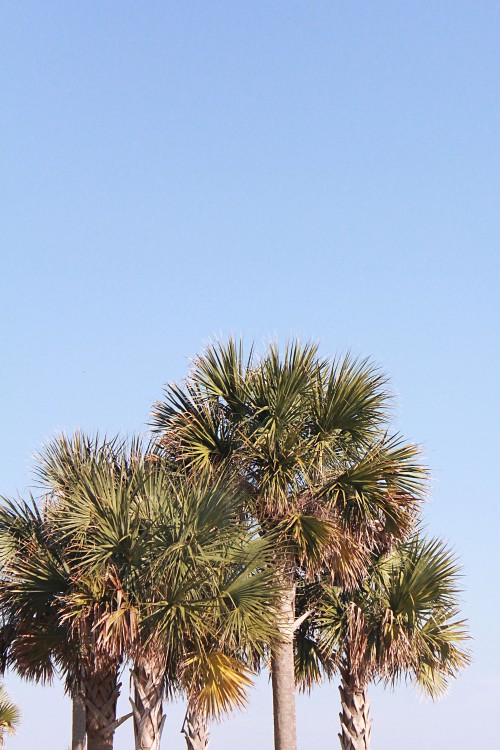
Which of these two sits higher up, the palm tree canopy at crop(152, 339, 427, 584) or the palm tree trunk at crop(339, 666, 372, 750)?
the palm tree canopy at crop(152, 339, 427, 584)

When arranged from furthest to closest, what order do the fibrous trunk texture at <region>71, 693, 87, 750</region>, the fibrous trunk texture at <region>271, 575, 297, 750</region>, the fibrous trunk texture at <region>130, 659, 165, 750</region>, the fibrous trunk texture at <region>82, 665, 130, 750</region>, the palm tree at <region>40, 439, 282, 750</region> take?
the fibrous trunk texture at <region>71, 693, 87, 750</region>
the fibrous trunk texture at <region>271, 575, 297, 750</region>
the fibrous trunk texture at <region>82, 665, 130, 750</region>
the fibrous trunk texture at <region>130, 659, 165, 750</region>
the palm tree at <region>40, 439, 282, 750</region>

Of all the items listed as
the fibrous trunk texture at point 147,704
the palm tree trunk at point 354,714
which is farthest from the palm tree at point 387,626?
the fibrous trunk texture at point 147,704

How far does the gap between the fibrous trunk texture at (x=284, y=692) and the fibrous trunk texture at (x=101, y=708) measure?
2.43 m

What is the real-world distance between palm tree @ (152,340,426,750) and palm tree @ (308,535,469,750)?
3.55 feet

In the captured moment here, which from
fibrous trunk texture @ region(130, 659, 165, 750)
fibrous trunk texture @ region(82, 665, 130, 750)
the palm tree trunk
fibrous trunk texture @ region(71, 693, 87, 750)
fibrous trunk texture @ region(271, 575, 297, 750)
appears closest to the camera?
fibrous trunk texture @ region(130, 659, 165, 750)

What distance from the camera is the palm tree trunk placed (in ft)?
63.0

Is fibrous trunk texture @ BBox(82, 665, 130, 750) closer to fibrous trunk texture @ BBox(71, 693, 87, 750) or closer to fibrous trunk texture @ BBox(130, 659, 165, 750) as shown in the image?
fibrous trunk texture @ BBox(130, 659, 165, 750)

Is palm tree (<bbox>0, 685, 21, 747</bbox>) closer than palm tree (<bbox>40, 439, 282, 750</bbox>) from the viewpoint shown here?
No

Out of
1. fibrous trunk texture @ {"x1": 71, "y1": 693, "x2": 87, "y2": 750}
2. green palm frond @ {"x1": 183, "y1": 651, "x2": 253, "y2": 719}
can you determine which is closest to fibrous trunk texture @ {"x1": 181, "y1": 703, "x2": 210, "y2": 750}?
fibrous trunk texture @ {"x1": 71, "y1": 693, "x2": 87, "y2": 750}

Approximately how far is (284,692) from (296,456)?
3.82 m

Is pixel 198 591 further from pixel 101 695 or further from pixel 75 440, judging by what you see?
pixel 75 440

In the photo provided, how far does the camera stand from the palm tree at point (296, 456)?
17.1 m

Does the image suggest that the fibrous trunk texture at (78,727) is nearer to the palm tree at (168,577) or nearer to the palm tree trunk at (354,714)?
the palm tree trunk at (354,714)

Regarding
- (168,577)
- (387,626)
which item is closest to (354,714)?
(387,626)
